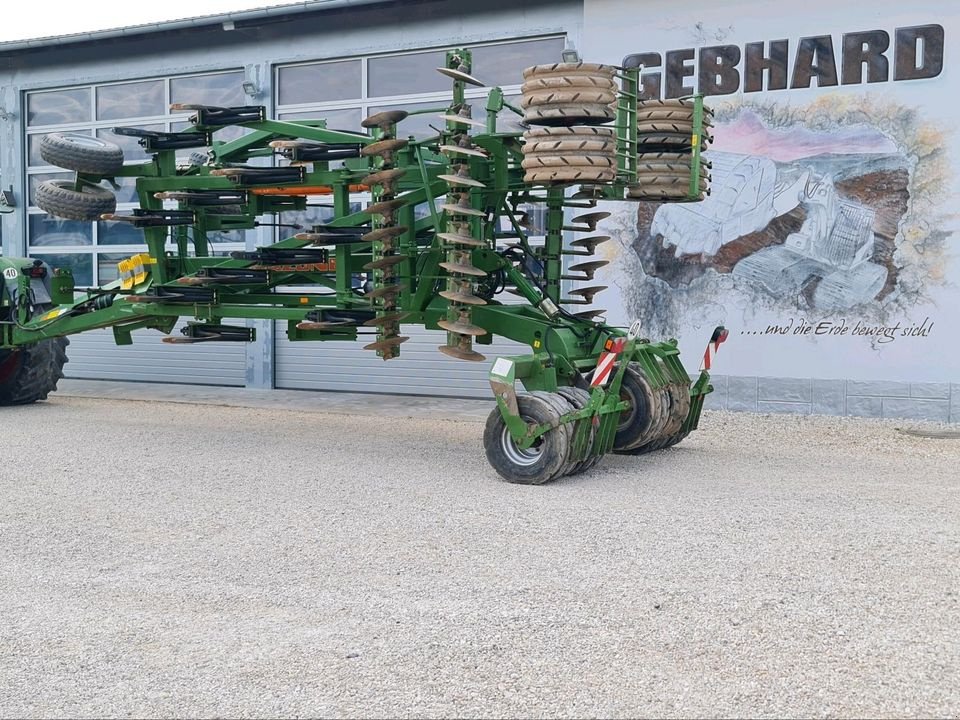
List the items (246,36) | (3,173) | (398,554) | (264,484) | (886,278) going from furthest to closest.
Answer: (3,173) → (246,36) → (886,278) → (264,484) → (398,554)

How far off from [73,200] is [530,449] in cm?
519

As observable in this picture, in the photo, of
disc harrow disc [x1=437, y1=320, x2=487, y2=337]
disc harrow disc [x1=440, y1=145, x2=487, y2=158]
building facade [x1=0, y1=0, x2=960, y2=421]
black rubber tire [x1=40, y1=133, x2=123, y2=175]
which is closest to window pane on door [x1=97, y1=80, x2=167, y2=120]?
building facade [x1=0, y1=0, x2=960, y2=421]

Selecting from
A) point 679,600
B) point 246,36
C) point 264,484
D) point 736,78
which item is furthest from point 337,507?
point 246,36

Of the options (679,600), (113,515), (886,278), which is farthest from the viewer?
(886,278)

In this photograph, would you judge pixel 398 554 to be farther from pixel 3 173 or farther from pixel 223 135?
pixel 3 173

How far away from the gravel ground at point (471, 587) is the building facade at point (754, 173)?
2985 millimetres

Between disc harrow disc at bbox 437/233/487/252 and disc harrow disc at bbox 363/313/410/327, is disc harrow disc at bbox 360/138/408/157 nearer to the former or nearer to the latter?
disc harrow disc at bbox 437/233/487/252

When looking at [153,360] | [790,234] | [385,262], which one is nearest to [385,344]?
[385,262]

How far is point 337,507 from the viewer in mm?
6707

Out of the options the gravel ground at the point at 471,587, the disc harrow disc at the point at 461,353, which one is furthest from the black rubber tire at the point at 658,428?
the disc harrow disc at the point at 461,353

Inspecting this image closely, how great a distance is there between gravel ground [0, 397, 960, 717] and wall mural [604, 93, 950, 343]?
3125 mm

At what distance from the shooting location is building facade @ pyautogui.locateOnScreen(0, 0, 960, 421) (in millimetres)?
11086

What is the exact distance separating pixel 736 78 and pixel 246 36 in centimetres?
618

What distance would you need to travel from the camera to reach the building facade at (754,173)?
36.4ft
